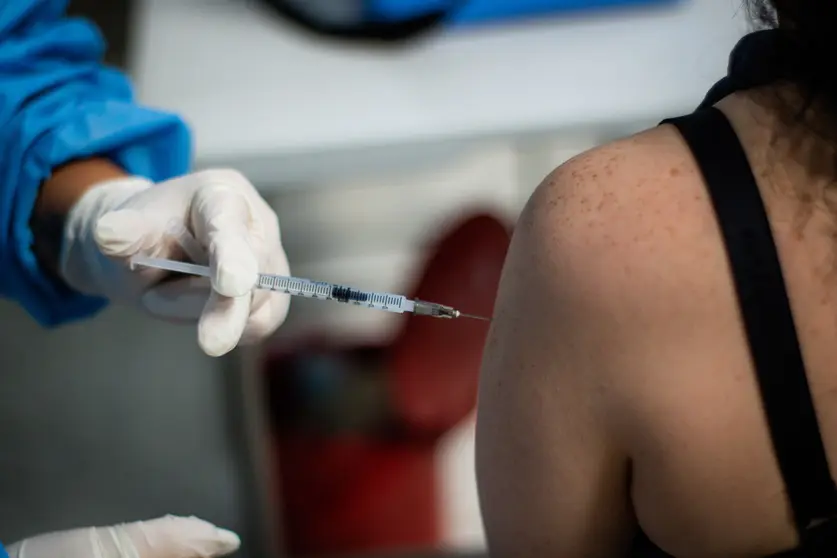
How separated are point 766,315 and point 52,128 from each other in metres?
0.70

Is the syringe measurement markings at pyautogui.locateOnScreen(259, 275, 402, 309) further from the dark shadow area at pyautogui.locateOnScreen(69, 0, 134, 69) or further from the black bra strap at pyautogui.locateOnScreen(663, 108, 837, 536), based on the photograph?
the dark shadow area at pyautogui.locateOnScreen(69, 0, 134, 69)

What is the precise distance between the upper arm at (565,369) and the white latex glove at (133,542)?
23 centimetres

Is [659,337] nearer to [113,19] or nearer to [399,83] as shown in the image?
[399,83]

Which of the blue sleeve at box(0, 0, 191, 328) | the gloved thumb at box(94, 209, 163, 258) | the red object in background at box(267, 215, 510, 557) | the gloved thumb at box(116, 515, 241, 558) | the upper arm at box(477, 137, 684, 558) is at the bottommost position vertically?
the red object in background at box(267, 215, 510, 557)

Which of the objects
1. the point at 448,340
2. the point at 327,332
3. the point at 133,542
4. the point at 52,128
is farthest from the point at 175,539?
the point at 327,332

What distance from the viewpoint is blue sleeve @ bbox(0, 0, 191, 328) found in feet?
2.62

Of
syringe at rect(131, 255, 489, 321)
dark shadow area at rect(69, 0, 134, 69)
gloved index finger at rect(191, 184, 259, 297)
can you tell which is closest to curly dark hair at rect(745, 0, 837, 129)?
syringe at rect(131, 255, 489, 321)

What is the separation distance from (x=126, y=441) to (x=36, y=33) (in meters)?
0.61

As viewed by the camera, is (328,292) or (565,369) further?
(328,292)

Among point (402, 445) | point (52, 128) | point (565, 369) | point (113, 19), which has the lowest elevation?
point (402, 445)

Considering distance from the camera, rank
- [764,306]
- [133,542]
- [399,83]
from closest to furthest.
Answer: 1. [764,306]
2. [133,542]
3. [399,83]

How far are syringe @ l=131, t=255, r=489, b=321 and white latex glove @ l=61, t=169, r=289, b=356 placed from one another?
0.6 inches

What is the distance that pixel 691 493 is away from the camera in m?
0.55

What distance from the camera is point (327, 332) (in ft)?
5.57
